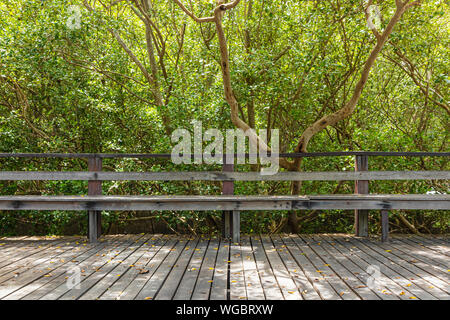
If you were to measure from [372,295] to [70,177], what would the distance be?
14.1 ft

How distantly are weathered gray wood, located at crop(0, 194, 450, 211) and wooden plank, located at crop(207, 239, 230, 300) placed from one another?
568 mm

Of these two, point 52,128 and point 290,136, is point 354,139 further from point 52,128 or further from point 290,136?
point 52,128

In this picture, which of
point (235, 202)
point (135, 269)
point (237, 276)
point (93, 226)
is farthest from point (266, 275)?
point (93, 226)

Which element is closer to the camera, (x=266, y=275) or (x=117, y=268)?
(x=266, y=275)

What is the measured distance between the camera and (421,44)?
23.2 ft

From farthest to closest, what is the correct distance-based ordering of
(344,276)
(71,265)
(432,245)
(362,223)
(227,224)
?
(362,223) < (227,224) < (432,245) < (71,265) < (344,276)

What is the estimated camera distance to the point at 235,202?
218 inches

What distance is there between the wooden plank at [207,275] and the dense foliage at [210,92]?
1.57 m

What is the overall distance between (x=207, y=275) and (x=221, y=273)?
160 mm

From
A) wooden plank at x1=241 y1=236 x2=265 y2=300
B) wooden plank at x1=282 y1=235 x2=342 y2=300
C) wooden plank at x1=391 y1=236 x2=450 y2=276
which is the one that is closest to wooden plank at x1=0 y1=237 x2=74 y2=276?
wooden plank at x1=241 y1=236 x2=265 y2=300

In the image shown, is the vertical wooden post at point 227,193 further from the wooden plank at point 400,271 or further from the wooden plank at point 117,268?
the wooden plank at point 400,271

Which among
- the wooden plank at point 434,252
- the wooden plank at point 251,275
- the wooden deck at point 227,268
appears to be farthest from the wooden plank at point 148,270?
the wooden plank at point 434,252

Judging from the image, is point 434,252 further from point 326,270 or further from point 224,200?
point 224,200
